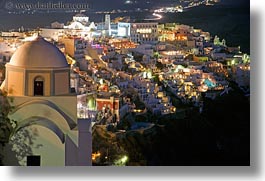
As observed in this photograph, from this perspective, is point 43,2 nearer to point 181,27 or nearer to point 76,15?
point 76,15

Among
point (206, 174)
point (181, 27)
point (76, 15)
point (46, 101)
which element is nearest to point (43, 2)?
point (76, 15)

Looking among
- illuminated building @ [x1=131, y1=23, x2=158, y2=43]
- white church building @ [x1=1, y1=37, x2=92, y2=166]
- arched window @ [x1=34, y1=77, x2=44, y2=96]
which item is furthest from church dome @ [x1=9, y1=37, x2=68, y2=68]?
illuminated building @ [x1=131, y1=23, x2=158, y2=43]

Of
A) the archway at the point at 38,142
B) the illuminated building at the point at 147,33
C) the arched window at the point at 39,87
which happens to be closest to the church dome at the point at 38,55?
the arched window at the point at 39,87

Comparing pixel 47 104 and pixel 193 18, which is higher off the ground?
pixel 193 18

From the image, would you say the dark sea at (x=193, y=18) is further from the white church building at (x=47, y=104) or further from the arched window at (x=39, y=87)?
the arched window at (x=39, y=87)

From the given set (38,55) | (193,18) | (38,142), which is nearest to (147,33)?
(193,18)

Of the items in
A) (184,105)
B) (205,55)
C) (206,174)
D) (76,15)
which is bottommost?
(206,174)

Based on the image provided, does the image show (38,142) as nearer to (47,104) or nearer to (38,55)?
(47,104)

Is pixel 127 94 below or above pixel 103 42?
below

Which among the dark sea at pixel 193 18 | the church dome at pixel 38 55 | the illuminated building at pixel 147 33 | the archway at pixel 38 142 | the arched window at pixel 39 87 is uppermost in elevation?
the dark sea at pixel 193 18
